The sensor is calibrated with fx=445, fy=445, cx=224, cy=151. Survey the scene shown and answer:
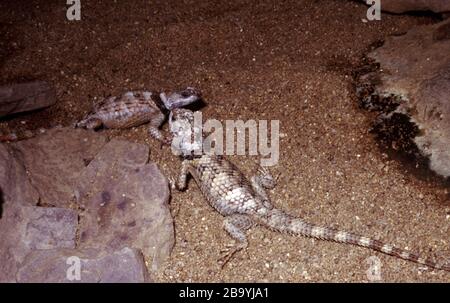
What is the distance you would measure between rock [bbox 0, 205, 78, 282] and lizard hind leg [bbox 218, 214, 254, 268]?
1401mm

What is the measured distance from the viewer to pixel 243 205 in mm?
4410

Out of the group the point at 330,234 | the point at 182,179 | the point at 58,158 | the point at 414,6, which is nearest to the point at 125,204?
the point at 182,179

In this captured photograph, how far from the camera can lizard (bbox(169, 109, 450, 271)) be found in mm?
Answer: 3992

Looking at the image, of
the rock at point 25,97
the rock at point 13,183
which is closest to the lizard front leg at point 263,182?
the rock at point 13,183

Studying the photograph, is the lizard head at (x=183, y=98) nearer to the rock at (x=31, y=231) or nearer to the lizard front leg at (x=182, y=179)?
the lizard front leg at (x=182, y=179)

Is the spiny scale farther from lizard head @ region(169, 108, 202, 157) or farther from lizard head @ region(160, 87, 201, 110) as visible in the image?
lizard head @ region(169, 108, 202, 157)

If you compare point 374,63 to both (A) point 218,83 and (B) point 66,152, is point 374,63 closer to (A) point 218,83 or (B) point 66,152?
(A) point 218,83

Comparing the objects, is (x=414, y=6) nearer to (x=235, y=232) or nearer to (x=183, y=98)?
(x=183, y=98)

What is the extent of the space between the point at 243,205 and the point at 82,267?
161 centimetres

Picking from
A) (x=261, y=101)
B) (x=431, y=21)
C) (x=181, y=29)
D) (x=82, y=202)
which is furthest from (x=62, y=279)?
(x=431, y=21)

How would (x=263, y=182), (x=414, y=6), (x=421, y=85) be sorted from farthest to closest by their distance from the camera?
(x=414, y=6), (x=421, y=85), (x=263, y=182)

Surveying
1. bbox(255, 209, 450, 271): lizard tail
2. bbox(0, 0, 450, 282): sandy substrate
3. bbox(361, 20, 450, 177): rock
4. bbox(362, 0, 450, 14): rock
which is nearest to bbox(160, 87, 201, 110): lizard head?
bbox(0, 0, 450, 282): sandy substrate

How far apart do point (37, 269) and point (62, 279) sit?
0.79 ft
